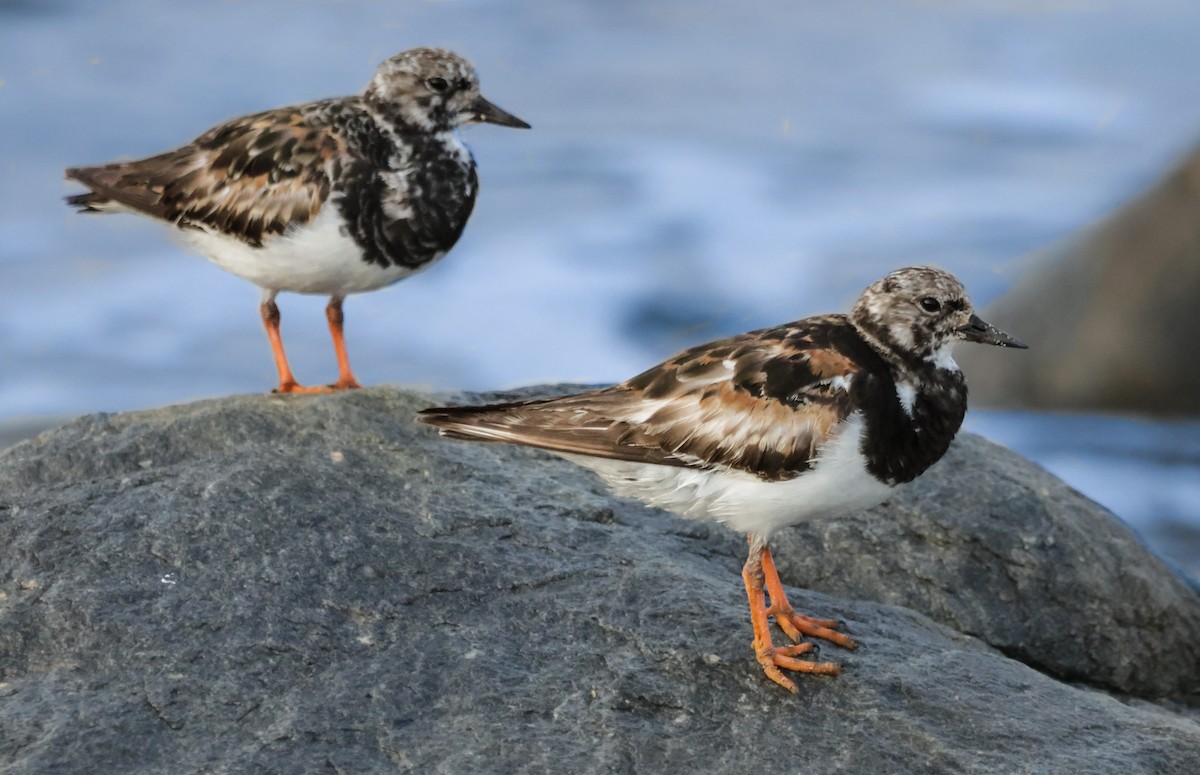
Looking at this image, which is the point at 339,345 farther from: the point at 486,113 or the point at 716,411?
the point at 716,411

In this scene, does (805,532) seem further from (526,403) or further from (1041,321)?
(1041,321)

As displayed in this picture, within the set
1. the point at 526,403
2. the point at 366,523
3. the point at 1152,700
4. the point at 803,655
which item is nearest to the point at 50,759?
the point at 366,523

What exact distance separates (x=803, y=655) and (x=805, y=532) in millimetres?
1506

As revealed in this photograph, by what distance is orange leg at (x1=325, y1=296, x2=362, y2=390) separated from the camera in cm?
827

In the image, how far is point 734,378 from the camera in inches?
228

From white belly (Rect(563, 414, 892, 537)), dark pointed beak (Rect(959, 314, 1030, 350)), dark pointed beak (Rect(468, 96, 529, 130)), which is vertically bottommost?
white belly (Rect(563, 414, 892, 537))

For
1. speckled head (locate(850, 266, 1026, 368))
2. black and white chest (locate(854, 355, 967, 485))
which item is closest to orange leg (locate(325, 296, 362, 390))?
speckled head (locate(850, 266, 1026, 368))

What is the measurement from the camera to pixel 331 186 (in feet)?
25.4

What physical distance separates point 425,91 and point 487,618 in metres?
3.57

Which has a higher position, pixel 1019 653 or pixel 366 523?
pixel 366 523

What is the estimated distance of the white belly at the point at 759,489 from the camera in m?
5.57

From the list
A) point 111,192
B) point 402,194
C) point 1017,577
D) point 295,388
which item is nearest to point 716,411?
point 1017,577

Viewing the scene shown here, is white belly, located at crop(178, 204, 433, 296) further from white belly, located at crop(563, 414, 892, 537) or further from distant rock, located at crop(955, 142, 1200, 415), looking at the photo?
distant rock, located at crop(955, 142, 1200, 415)

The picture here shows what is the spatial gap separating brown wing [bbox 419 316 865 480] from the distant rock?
7.51 metres
